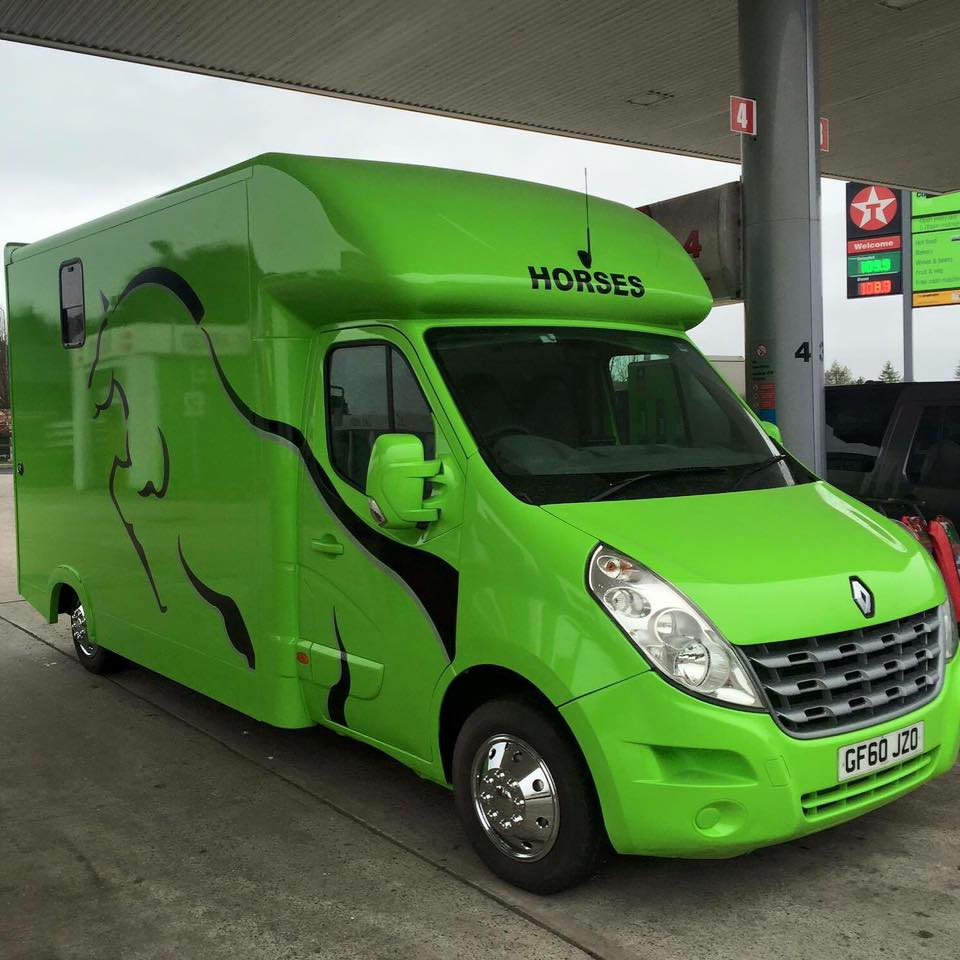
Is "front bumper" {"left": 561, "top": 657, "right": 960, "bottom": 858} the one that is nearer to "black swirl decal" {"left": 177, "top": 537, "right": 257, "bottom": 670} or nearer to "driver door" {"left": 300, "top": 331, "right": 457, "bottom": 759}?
"driver door" {"left": 300, "top": 331, "right": 457, "bottom": 759}

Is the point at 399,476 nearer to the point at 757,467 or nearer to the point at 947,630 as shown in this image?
the point at 757,467

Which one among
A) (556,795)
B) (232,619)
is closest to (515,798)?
(556,795)

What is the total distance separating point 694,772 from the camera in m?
3.67

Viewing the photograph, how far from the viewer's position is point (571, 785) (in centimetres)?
385

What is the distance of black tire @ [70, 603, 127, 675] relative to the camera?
7582 mm

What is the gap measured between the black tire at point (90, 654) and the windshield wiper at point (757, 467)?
15.3ft

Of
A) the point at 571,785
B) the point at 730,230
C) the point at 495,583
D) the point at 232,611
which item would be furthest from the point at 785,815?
the point at 730,230

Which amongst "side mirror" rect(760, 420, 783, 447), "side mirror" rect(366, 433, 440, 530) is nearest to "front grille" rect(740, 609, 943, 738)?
"side mirror" rect(760, 420, 783, 447)

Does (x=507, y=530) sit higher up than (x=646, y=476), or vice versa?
(x=646, y=476)

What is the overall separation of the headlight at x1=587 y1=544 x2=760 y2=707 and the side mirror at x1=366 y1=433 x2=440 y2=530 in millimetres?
783

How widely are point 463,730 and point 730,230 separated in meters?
5.11

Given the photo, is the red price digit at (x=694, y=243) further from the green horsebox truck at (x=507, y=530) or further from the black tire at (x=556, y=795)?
the black tire at (x=556, y=795)

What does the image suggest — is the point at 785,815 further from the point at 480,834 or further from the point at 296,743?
the point at 296,743

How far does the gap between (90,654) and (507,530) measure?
471cm
